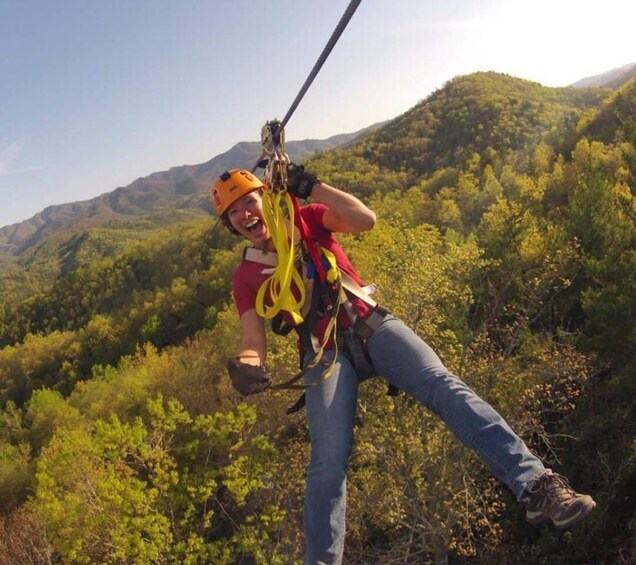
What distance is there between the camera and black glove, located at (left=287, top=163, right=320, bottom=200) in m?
3.08

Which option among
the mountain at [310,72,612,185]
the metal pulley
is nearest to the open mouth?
the metal pulley

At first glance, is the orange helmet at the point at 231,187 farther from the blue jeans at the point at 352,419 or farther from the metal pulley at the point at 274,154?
the blue jeans at the point at 352,419

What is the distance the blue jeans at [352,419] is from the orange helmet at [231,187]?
1197mm

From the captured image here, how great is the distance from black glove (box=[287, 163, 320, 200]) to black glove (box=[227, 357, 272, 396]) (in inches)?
42.9

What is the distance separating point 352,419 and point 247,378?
2.22ft

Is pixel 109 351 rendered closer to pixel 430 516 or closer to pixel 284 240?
pixel 430 516

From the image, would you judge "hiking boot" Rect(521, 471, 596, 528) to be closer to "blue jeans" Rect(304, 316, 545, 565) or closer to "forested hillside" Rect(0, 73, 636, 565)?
"blue jeans" Rect(304, 316, 545, 565)

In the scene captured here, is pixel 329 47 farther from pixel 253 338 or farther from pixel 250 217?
pixel 253 338

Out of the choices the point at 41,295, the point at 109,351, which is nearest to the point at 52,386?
the point at 109,351

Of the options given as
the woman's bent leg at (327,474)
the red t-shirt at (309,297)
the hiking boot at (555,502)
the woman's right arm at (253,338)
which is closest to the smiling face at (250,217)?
the red t-shirt at (309,297)

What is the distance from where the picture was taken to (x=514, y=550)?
14.1 metres

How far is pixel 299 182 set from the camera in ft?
10.1

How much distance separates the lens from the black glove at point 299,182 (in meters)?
3.08

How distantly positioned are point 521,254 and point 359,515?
41.4 ft
